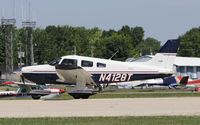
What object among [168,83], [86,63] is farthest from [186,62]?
[86,63]

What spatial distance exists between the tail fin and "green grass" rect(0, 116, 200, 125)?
43.2ft

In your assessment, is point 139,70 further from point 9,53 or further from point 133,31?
point 133,31

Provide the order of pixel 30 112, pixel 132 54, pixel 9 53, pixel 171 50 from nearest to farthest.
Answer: pixel 30 112 → pixel 171 50 → pixel 9 53 → pixel 132 54

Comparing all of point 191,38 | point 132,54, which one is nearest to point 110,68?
point 132,54

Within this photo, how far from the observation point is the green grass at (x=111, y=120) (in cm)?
1339

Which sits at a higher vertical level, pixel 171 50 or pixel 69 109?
pixel 171 50

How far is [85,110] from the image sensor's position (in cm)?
1720

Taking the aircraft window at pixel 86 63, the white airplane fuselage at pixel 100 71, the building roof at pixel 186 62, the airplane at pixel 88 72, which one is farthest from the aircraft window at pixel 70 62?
the building roof at pixel 186 62

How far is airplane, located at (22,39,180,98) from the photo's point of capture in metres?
24.7

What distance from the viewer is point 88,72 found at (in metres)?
25.4

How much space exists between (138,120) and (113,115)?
161 centimetres

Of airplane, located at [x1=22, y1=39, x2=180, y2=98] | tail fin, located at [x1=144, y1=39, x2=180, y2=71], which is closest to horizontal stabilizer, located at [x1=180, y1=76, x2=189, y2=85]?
tail fin, located at [x1=144, y1=39, x2=180, y2=71]

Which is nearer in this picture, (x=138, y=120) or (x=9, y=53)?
(x=138, y=120)

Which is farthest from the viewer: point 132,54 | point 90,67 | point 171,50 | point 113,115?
point 132,54
